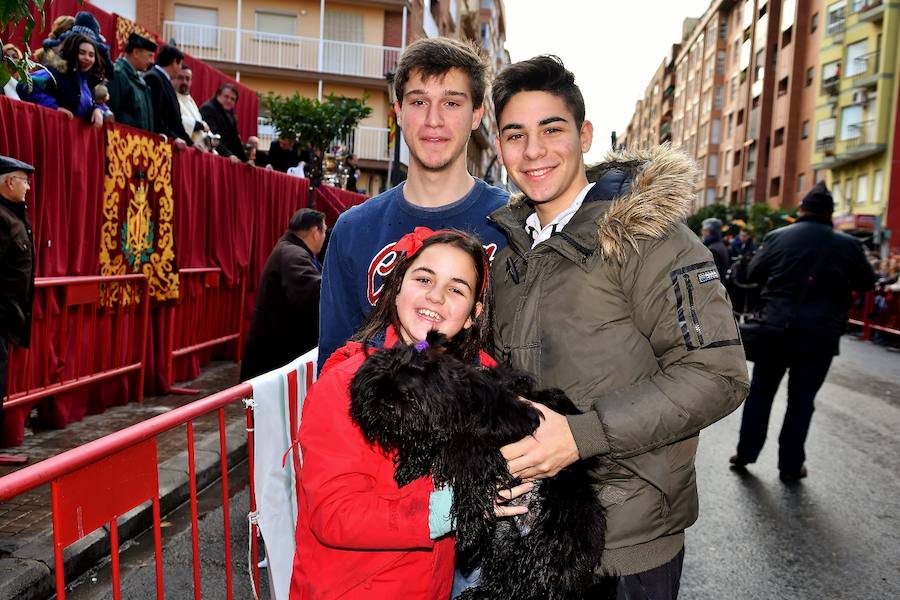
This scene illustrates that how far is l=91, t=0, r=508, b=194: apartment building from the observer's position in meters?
29.3

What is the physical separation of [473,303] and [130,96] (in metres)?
7.00

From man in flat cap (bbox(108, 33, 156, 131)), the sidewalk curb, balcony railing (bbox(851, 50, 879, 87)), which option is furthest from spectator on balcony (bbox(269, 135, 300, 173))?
balcony railing (bbox(851, 50, 879, 87))

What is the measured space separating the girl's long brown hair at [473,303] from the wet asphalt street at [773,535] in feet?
7.57

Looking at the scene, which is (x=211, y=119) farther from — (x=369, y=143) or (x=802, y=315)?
(x=369, y=143)

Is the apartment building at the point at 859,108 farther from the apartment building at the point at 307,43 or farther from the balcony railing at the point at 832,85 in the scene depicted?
the apartment building at the point at 307,43

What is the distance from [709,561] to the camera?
421cm

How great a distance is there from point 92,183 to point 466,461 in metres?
5.87

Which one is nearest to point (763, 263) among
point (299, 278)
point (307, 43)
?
point (299, 278)

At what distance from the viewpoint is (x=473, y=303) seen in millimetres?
2125

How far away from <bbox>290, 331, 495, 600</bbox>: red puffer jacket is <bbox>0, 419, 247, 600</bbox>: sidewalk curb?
7.29 feet

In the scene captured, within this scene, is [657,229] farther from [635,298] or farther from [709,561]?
[709,561]

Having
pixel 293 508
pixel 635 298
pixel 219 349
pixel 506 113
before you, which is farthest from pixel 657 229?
pixel 219 349

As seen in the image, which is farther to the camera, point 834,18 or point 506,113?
point 834,18

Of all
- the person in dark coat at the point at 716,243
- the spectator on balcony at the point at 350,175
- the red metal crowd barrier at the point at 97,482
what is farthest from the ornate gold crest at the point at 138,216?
the spectator on balcony at the point at 350,175
